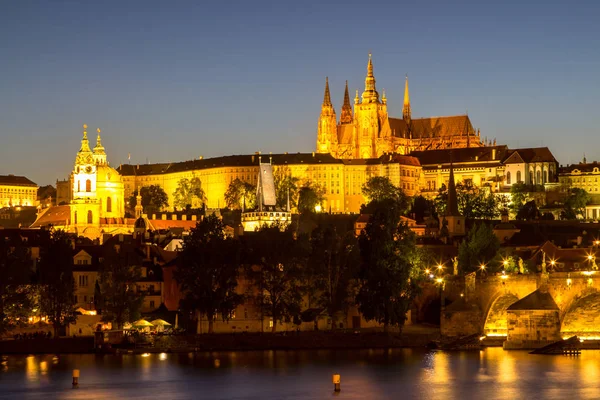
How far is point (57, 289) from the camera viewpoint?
259 ft

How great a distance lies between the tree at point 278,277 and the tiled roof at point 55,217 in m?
73.0

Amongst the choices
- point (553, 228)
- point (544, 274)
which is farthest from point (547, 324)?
point (553, 228)

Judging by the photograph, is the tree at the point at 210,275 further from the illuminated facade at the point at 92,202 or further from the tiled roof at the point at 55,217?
the tiled roof at the point at 55,217

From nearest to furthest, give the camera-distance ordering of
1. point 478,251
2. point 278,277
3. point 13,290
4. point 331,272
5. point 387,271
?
point 13,290
point 387,271
point 278,277
point 331,272
point 478,251

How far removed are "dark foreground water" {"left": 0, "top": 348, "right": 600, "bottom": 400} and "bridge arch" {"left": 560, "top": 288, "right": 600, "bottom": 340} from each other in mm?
1266

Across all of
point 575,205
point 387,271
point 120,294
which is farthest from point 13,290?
point 575,205

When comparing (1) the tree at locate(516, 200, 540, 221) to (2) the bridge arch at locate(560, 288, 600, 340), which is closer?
(2) the bridge arch at locate(560, 288, 600, 340)

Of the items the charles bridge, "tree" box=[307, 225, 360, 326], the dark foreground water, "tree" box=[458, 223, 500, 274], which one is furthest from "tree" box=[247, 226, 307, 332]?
"tree" box=[458, 223, 500, 274]

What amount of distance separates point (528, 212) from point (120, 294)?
107187 millimetres

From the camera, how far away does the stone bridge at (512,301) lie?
75062 millimetres

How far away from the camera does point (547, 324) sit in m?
75.5

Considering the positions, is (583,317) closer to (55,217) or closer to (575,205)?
(55,217)

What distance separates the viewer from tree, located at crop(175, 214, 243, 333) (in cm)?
7844

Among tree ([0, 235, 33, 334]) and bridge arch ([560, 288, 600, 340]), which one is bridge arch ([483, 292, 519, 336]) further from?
→ tree ([0, 235, 33, 334])
